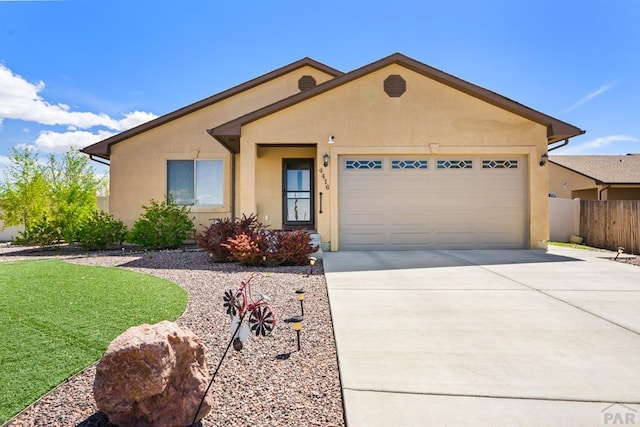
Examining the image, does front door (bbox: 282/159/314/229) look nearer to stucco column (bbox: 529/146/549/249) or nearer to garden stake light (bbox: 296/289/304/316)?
stucco column (bbox: 529/146/549/249)

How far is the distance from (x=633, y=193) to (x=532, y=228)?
54.6 feet

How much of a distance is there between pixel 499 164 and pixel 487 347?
320 inches

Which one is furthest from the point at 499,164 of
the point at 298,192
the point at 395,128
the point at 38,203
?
the point at 38,203

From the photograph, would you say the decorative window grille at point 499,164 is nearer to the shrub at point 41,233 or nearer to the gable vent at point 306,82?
the gable vent at point 306,82

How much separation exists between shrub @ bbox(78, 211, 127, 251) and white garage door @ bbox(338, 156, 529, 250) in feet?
23.6

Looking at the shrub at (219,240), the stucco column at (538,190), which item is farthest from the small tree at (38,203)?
the stucco column at (538,190)

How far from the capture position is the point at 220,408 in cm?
236

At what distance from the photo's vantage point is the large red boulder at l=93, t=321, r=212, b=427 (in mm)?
2002

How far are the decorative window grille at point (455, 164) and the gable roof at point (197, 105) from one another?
5478 mm

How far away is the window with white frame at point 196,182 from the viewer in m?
12.0

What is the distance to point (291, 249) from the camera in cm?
774

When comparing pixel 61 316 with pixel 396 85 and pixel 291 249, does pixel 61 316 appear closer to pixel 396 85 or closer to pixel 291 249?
pixel 291 249

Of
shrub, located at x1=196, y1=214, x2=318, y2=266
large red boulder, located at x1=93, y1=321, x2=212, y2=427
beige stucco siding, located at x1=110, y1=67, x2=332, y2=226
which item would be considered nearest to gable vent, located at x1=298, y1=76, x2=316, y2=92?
beige stucco siding, located at x1=110, y1=67, x2=332, y2=226

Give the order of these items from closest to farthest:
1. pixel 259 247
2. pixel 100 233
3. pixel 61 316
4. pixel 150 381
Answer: pixel 150 381
pixel 61 316
pixel 259 247
pixel 100 233
